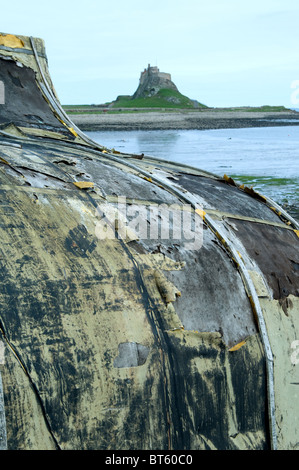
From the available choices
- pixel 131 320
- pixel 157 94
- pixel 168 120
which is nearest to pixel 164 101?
pixel 157 94

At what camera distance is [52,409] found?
354 centimetres

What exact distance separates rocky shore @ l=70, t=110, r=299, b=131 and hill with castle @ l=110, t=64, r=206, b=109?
5.31m

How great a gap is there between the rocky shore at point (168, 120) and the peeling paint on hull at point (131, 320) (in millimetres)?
63574

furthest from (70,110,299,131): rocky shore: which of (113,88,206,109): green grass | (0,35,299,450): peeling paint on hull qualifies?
(0,35,299,450): peeling paint on hull

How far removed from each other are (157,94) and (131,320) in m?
100

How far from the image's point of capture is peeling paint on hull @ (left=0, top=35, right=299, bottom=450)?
3609mm

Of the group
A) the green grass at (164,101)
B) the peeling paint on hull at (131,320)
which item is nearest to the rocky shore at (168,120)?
the green grass at (164,101)

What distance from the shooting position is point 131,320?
397cm

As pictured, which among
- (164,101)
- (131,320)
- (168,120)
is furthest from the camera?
(164,101)

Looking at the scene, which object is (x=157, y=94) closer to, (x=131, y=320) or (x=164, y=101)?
(x=164, y=101)

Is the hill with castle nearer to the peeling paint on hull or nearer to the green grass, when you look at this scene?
the green grass
